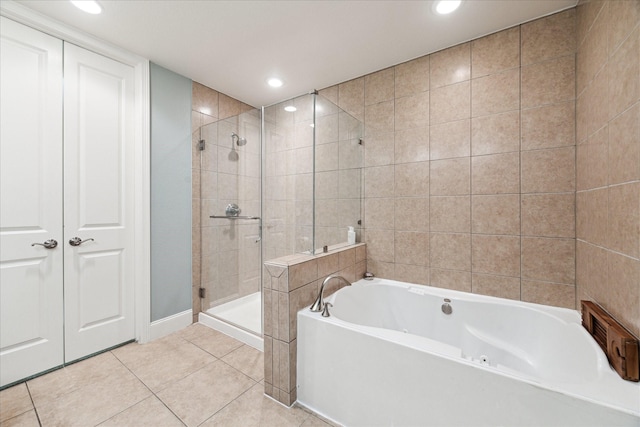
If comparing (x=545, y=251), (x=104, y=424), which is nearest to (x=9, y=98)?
(x=104, y=424)

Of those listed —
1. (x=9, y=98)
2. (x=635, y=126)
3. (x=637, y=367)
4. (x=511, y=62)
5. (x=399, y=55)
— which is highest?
(x=399, y=55)

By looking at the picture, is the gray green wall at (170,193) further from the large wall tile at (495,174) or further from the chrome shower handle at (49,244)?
the large wall tile at (495,174)

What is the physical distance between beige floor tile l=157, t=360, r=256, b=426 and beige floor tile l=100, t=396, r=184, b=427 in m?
0.03

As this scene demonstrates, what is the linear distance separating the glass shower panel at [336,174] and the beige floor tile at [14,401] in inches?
76.5

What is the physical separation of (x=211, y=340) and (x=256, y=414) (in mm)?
1002

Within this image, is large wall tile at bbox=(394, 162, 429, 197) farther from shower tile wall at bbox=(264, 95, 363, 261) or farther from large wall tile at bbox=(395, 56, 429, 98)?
large wall tile at bbox=(395, 56, 429, 98)

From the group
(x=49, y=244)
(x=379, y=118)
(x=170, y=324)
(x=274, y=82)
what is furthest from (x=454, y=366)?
(x=274, y=82)

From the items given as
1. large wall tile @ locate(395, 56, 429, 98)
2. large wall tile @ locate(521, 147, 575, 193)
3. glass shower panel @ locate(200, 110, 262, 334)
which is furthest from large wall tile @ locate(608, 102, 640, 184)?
glass shower panel @ locate(200, 110, 262, 334)

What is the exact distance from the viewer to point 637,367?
91 centimetres

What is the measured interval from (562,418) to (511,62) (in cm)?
205

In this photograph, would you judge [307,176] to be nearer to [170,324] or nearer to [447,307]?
[447,307]

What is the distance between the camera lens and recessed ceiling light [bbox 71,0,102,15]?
1.53 metres

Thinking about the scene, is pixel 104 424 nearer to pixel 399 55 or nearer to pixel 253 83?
pixel 253 83

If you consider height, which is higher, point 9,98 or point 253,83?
point 253,83
